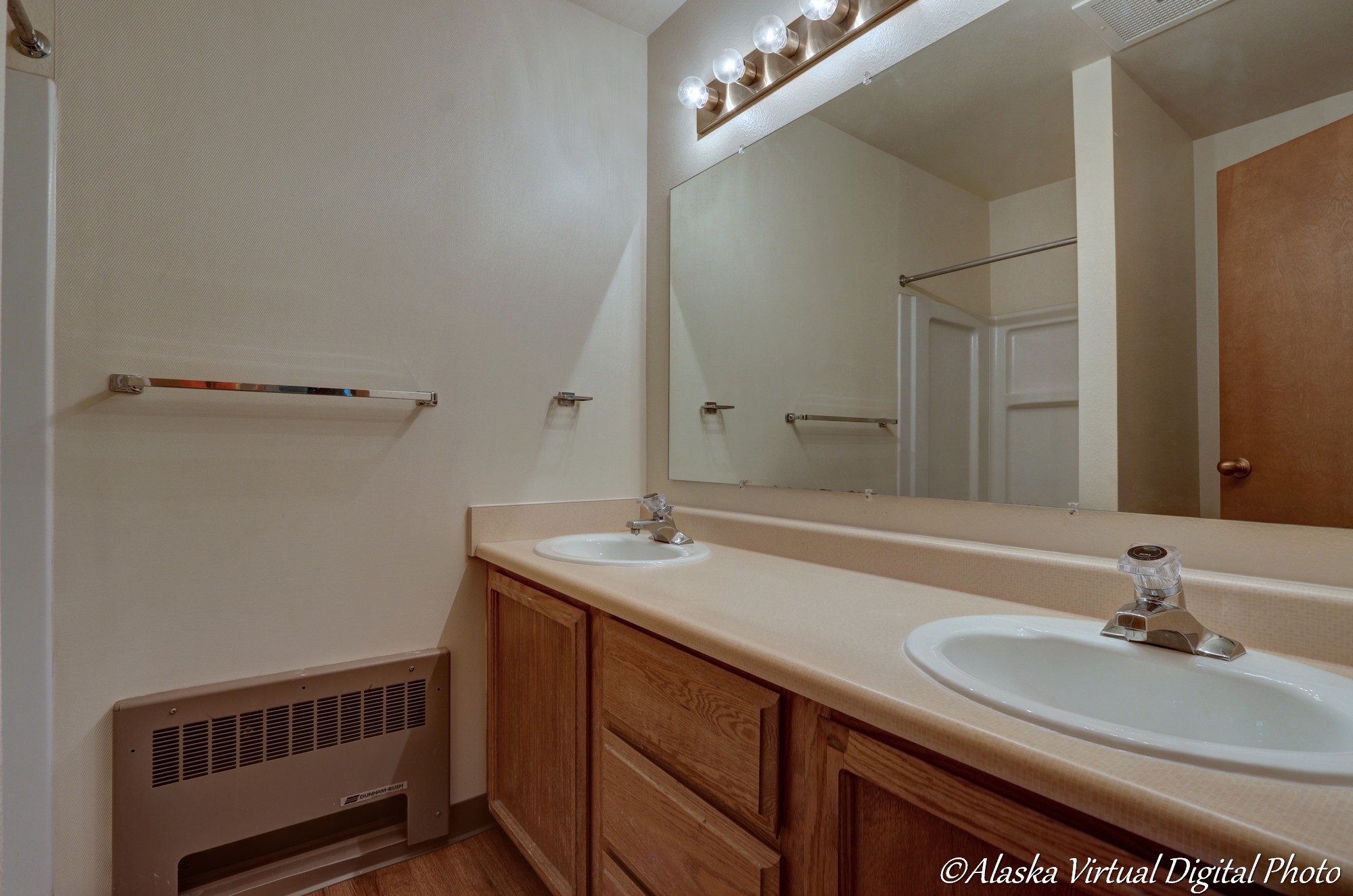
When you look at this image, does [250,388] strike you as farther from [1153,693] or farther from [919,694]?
[1153,693]

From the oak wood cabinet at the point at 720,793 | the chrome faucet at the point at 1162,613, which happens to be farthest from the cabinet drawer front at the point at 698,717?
the chrome faucet at the point at 1162,613

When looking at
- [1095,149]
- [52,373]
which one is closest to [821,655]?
[1095,149]

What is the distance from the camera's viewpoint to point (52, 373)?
1215 mm

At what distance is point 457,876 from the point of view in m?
1.50

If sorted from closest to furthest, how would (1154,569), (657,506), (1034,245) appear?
(1154,569) → (1034,245) → (657,506)

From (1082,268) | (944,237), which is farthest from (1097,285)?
(944,237)

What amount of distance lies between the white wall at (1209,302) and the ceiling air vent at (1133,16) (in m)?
0.20

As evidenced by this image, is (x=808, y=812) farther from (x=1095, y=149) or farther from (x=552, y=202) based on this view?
(x=552, y=202)

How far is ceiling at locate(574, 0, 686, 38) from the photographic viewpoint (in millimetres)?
1873

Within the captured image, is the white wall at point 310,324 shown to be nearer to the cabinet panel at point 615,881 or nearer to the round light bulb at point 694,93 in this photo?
the round light bulb at point 694,93

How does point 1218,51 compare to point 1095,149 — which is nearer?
point 1218,51

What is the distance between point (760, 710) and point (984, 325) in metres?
0.80

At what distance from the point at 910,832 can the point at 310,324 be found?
5.04 ft

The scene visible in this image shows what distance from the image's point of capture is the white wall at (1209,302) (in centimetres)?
87
